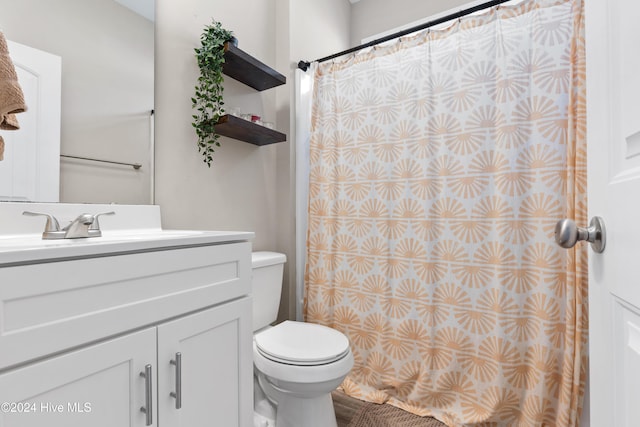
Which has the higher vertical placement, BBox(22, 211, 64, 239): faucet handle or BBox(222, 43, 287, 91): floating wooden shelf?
BBox(222, 43, 287, 91): floating wooden shelf

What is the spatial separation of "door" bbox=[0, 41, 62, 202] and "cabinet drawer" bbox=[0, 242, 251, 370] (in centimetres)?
57

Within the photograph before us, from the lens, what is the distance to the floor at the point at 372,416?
1.42 meters

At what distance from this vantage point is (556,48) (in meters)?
1.26

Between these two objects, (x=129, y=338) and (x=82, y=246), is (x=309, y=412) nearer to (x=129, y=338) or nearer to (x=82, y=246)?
(x=129, y=338)

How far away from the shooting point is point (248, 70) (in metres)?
1.58

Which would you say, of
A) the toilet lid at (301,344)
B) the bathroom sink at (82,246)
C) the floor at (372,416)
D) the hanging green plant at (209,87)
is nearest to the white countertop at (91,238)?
the bathroom sink at (82,246)

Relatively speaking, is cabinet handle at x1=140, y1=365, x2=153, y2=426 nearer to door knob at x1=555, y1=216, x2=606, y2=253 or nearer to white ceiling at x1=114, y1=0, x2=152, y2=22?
door knob at x1=555, y1=216, x2=606, y2=253

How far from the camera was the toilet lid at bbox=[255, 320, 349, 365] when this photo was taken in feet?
3.90

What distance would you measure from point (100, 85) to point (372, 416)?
1806 millimetres

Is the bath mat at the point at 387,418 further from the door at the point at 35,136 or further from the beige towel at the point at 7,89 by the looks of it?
the beige towel at the point at 7,89

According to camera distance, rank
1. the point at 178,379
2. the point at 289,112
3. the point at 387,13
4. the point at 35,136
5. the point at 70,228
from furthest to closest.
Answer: the point at 387,13 → the point at 289,112 → the point at 35,136 → the point at 70,228 → the point at 178,379

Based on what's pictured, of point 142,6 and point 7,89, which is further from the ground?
point 142,6

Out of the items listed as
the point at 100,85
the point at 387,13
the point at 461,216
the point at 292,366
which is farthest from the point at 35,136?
the point at 387,13

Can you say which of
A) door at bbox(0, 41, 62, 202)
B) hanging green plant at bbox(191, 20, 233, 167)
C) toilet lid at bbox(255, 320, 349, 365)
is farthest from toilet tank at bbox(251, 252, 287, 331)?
door at bbox(0, 41, 62, 202)
